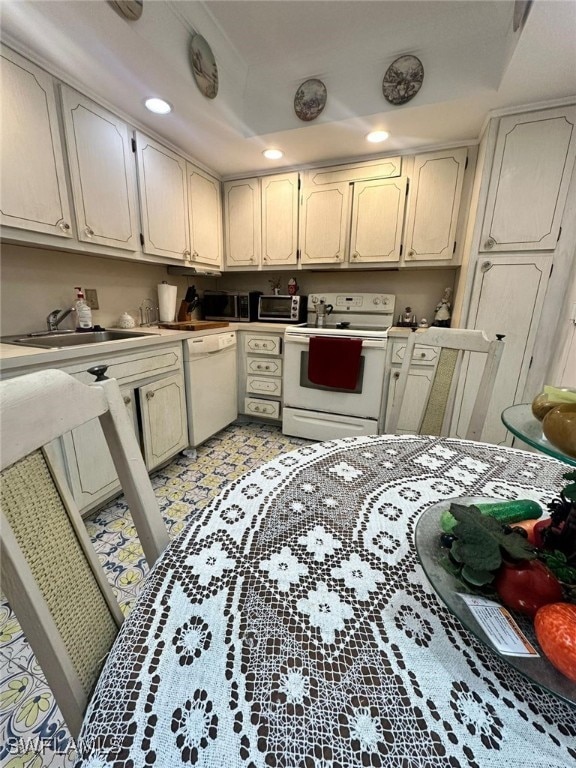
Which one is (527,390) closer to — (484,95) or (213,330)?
(484,95)

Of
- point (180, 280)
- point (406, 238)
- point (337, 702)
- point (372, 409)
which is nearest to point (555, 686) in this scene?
point (337, 702)

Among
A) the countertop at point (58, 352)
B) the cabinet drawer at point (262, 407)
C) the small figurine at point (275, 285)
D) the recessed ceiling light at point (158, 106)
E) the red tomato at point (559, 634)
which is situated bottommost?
the cabinet drawer at point (262, 407)

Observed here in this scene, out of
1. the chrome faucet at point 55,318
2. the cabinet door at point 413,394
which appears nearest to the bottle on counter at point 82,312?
the chrome faucet at point 55,318

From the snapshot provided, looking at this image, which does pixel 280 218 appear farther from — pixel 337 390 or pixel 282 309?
pixel 337 390

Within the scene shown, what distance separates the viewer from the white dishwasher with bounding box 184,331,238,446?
7.12 ft

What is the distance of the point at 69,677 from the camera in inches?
15.4

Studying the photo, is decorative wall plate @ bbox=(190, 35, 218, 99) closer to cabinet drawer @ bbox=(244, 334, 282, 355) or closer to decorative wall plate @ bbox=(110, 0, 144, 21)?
decorative wall plate @ bbox=(110, 0, 144, 21)

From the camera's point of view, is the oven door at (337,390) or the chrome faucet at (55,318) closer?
the chrome faucet at (55,318)

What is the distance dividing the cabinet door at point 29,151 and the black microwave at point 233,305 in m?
1.41

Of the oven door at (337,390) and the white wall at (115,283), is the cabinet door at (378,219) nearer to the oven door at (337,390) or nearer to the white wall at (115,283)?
the white wall at (115,283)

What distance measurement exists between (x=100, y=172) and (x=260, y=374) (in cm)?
164

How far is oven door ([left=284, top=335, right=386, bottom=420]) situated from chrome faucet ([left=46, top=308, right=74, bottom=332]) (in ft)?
4.65

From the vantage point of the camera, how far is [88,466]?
1.53 metres

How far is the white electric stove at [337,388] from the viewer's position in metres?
2.21
